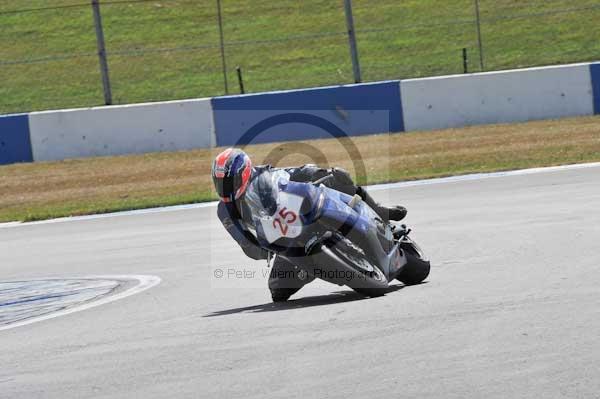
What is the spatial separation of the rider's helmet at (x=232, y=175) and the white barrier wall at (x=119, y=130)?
13028 mm

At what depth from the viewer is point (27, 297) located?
10320 millimetres

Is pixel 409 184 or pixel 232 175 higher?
pixel 232 175

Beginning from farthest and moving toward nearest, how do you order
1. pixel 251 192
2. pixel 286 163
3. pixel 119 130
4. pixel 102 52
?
1. pixel 102 52
2. pixel 119 130
3. pixel 286 163
4. pixel 251 192

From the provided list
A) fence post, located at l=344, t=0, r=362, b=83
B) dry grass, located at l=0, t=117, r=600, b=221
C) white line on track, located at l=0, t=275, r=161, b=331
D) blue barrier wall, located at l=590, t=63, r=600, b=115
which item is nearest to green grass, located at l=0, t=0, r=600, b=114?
fence post, located at l=344, t=0, r=362, b=83

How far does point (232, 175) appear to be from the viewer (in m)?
8.02

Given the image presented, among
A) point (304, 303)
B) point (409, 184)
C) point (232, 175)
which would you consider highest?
point (232, 175)

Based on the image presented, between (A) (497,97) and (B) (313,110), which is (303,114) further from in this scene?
(A) (497,97)

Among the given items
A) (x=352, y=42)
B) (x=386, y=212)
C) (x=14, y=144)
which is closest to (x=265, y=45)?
(x=352, y=42)

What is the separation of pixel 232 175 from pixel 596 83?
45.7 ft

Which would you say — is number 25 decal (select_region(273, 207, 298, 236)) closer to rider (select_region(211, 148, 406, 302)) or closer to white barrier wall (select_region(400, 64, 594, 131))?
rider (select_region(211, 148, 406, 302))

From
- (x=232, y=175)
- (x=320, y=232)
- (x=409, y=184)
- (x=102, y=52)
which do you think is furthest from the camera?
(x=102, y=52)

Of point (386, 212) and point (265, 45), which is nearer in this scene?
point (386, 212)

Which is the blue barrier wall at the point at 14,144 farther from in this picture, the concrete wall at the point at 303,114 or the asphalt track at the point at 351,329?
the asphalt track at the point at 351,329

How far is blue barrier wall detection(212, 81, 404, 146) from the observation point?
21000 mm
